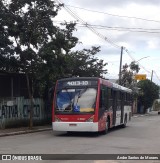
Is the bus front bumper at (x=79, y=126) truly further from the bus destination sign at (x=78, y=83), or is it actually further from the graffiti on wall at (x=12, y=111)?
the graffiti on wall at (x=12, y=111)

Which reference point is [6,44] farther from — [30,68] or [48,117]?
[48,117]

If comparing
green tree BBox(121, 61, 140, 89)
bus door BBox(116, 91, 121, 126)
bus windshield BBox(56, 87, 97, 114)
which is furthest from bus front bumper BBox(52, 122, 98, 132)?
green tree BBox(121, 61, 140, 89)

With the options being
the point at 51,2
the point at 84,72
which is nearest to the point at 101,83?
the point at 51,2

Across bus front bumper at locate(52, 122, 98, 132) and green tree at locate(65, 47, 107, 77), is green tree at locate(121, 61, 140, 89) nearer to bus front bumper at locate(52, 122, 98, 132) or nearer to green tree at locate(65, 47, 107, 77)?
green tree at locate(65, 47, 107, 77)

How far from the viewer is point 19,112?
86.6ft

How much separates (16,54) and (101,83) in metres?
6.28

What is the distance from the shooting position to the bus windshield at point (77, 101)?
2072 cm

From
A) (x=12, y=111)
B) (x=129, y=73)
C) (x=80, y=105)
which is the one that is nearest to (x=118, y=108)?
(x=80, y=105)

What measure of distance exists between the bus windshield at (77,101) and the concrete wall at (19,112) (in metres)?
4.71

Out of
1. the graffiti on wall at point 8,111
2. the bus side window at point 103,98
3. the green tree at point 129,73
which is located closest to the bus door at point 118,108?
the bus side window at point 103,98

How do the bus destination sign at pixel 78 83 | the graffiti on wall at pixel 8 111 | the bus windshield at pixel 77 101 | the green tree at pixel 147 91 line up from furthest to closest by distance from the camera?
the green tree at pixel 147 91 < the graffiti on wall at pixel 8 111 < the bus destination sign at pixel 78 83 < the bus windshield at pixel 77 101

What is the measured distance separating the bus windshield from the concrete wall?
15.4 feet

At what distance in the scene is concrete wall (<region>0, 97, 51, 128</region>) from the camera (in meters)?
24.7

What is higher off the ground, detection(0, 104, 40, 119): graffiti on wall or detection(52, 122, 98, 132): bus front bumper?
detection(0, 104, 40, 119): graffiti on wall
